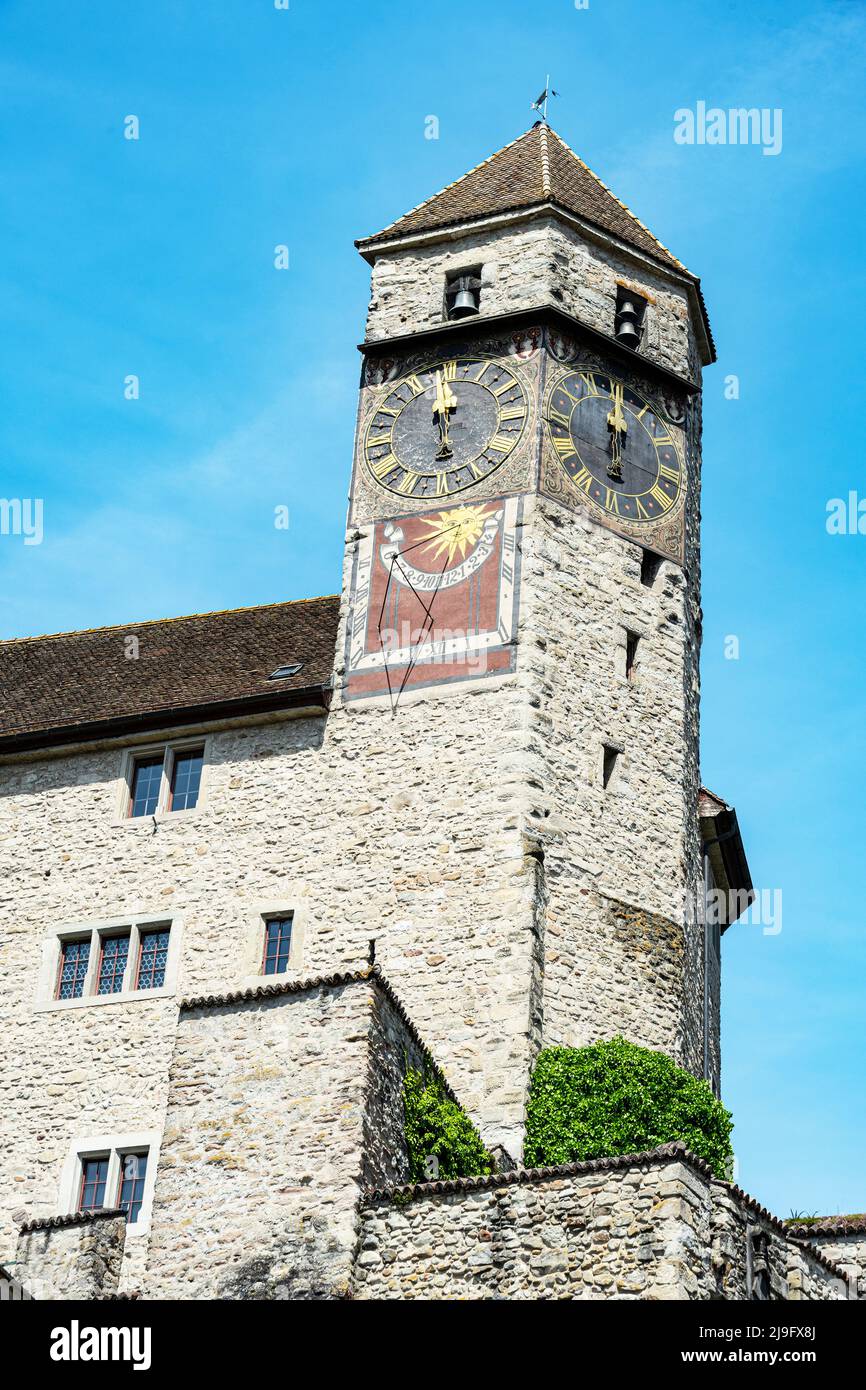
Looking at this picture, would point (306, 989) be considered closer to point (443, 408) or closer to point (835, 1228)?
point (835, 1228)

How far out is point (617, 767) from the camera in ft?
102

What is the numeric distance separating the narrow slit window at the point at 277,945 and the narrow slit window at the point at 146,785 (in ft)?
8.94

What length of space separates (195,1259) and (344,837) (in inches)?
315

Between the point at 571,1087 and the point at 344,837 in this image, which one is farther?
the point at 344,837

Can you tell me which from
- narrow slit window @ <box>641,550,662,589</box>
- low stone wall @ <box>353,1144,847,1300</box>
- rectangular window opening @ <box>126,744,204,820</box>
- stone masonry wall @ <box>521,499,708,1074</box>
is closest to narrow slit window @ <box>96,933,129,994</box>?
rectangular window opening @ <box>126,744,204,820</box>

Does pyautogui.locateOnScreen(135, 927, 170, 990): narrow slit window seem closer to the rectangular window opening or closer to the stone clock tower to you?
the rectangular window opening

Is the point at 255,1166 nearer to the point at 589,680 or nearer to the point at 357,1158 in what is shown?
the point at 357,1158

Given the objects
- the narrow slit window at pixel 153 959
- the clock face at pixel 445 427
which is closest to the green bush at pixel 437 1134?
the narrow slit window at pixel 153 959

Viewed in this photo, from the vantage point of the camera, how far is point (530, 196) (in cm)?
3538

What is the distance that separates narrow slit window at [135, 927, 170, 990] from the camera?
30.1 metres

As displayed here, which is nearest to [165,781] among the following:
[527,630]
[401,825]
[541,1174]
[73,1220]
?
[401,825]

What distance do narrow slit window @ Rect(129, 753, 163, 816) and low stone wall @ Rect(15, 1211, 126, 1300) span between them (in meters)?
7.87

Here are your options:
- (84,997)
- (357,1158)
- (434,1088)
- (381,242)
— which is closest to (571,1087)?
(434,1088)

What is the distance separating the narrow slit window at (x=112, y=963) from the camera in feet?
99.1
